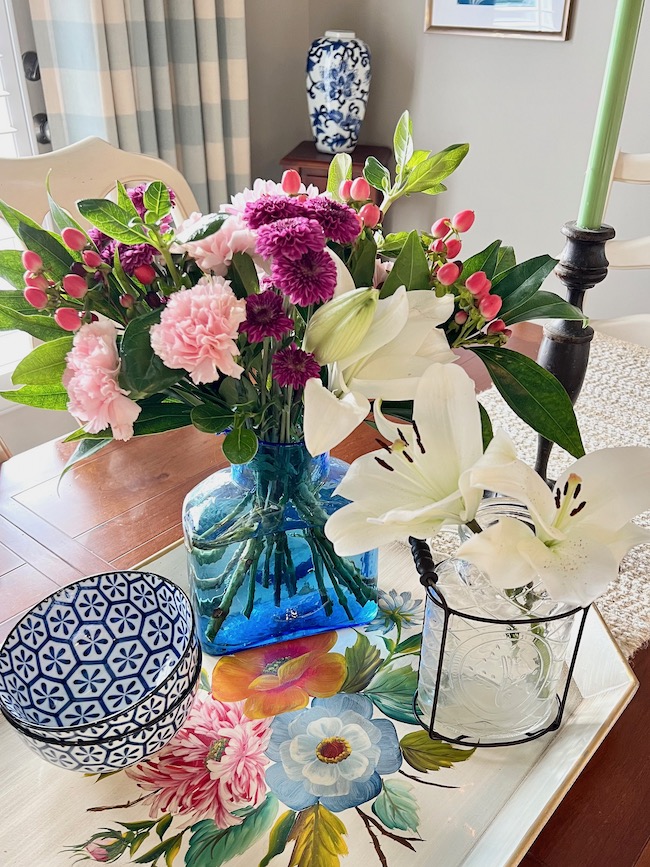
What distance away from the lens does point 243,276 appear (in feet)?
1.79

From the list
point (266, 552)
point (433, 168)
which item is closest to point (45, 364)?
point (266, 552)

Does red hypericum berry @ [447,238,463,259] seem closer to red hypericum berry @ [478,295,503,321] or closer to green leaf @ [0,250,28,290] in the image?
red hypericum berry @ [478,295,503,321]

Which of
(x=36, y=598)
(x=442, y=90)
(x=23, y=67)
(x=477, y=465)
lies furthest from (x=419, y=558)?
(x=442, y=90)

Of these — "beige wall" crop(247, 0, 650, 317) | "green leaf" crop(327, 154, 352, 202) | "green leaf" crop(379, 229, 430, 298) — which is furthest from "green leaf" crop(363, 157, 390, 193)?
"beige wall" crop(247, 0, 650, 317)

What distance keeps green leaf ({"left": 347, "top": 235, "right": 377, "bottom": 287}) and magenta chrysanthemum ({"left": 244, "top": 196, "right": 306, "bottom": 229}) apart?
0.08 meters

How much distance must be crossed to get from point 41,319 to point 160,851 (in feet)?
1.29

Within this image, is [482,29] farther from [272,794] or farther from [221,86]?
[272,794]

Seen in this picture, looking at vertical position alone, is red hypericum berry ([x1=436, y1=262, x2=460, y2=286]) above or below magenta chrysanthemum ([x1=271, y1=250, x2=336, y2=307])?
below

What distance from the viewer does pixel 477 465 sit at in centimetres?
46

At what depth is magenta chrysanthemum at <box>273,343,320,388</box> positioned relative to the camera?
522 millimetres

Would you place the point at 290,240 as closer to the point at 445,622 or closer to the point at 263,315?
the point at 263,315

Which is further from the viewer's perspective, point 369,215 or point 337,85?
point 337,85

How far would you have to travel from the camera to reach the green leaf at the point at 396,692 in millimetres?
648

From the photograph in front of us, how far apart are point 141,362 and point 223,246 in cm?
10
